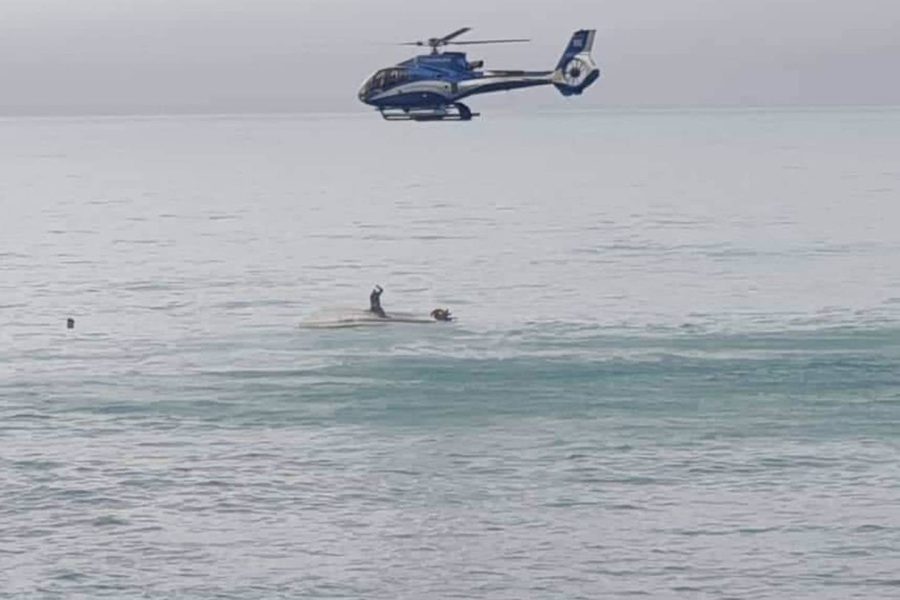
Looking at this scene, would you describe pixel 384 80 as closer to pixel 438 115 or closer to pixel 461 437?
pixel 438 115

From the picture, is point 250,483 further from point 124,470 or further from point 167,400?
point 167,400

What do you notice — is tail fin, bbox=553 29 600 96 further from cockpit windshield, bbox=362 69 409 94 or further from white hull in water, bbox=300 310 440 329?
white hull in water, bbox=300 310 440 329

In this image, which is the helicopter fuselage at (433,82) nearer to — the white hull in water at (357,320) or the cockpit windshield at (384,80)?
the cockpit windshield at (384,80)

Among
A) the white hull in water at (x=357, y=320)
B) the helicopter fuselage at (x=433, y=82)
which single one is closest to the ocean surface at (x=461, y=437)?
the white hull in water at (x=357, y=320)

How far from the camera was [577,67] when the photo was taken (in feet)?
292

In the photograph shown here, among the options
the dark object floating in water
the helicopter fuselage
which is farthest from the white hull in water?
the helicopter fuselage

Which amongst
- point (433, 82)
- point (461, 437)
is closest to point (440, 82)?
point (433, 82)

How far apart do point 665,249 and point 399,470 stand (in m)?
83.1

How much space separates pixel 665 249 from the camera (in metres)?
142

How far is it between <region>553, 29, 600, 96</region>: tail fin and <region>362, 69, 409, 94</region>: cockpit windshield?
586cm

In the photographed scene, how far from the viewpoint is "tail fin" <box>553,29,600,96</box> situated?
85981 mm

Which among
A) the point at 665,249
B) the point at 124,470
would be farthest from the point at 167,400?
the point at 665,249

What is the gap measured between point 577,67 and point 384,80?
800cm

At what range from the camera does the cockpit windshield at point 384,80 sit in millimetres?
85875
